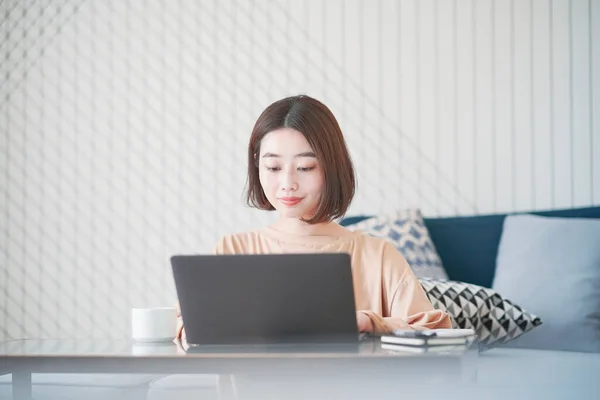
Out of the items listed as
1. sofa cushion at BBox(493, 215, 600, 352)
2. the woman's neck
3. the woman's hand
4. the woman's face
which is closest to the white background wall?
sofa cushion at BBox(493, 215, 600, 352)

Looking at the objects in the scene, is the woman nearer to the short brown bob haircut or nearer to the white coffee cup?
the short brown bob haircut

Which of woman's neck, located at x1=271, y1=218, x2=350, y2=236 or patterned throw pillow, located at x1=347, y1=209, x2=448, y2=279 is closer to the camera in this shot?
woman's neck, located at x1=271, y1=218, x2=350, y2=236

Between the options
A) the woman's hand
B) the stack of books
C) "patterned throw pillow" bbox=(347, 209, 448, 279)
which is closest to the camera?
the stack of books

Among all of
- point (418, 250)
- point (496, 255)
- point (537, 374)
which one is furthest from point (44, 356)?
point (496, 255)

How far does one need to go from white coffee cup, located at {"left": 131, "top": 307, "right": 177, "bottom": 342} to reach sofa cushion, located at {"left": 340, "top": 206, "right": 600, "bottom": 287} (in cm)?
187

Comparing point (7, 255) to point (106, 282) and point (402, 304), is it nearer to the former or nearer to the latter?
point (106, 282)

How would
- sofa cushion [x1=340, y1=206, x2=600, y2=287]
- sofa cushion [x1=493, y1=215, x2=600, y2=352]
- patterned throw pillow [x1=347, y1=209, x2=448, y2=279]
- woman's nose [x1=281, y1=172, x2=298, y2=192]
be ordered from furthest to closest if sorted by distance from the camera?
sofa cushion [x1=340, y1=206, x2=600, y2=287] → patterned throw pillow [x1=347, y1=209, x2=448, y2=279] → sofa cushion [x1=493, y1=215, x2=600, y2=352] → woman's nose [x1=281, y1=172, x2=298, y2=192]

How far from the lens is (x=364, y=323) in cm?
169

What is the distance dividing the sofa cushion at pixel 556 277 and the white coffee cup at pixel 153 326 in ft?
5.43

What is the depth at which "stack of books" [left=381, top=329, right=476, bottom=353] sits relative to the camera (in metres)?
1.49

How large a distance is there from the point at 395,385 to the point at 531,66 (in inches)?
103

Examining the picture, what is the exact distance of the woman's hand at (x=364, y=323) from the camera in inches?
66.4

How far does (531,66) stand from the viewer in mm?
3713

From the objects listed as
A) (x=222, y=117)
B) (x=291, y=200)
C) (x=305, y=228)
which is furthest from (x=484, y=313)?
(x=222, y=117)
